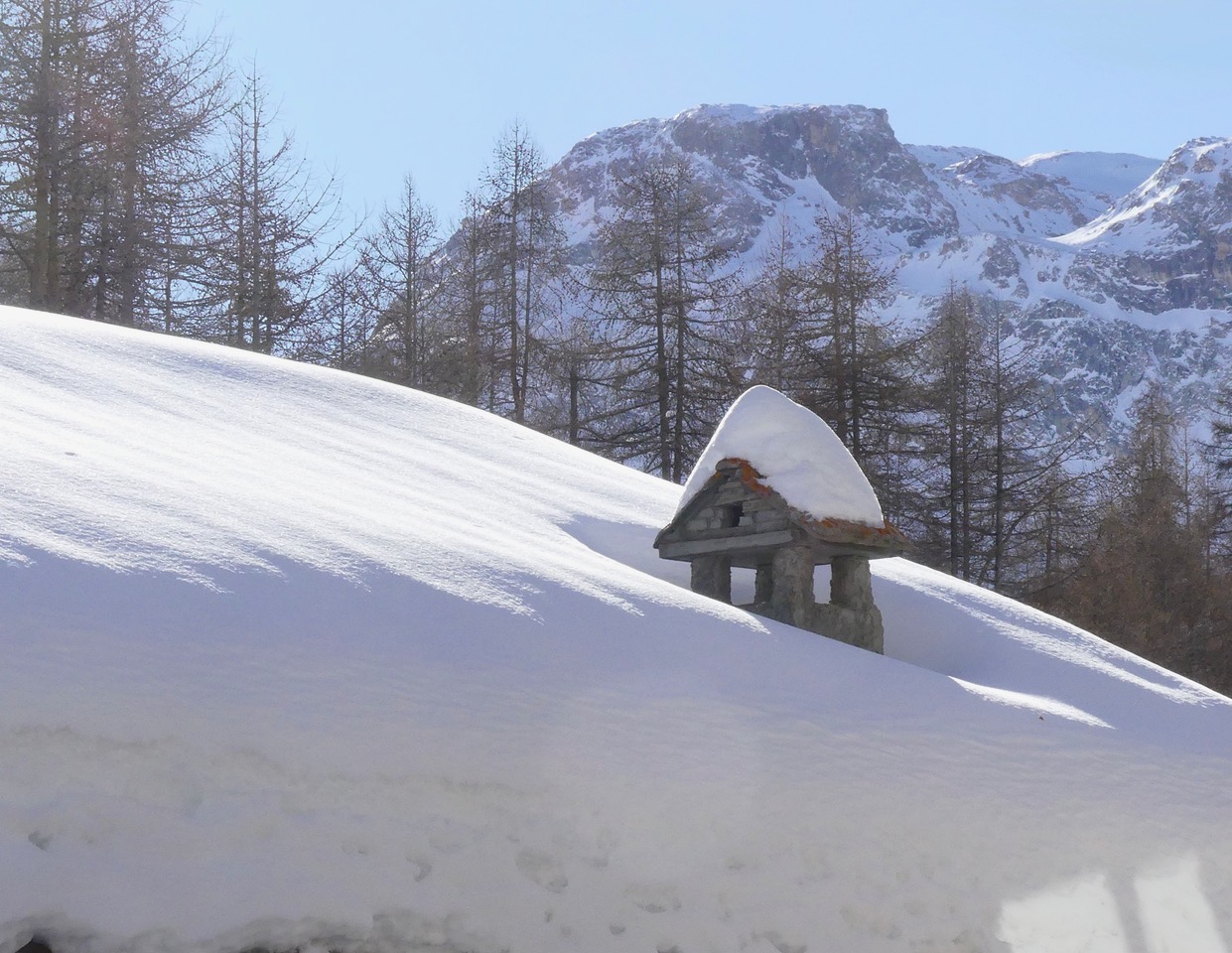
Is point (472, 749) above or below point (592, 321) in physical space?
below

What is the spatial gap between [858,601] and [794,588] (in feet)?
2.03

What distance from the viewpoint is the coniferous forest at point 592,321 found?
16.9 meters

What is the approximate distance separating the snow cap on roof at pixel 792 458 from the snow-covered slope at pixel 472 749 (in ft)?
3.57

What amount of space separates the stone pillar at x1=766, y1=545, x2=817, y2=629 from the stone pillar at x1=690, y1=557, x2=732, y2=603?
0.56 metres

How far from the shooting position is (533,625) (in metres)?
4.87

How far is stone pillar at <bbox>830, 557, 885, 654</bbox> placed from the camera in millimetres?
7160

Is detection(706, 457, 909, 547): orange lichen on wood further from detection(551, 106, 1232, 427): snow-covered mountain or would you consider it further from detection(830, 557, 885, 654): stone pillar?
detection(551, 106, 1232, 427): snow-covered mountain

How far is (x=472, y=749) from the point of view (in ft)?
13.6

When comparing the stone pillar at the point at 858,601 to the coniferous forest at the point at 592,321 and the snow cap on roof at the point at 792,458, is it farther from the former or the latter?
the coniferous forest at the point at 592,321

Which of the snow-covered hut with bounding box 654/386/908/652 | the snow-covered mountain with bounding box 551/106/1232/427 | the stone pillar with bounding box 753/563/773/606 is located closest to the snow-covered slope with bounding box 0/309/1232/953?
the snow-covered hut with bounding box 654/386/908/652

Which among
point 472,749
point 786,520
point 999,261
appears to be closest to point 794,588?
point 786,520

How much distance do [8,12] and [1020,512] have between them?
1798 cm

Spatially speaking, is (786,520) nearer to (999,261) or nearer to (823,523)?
(823,523)

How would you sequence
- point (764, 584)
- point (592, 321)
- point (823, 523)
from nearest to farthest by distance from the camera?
point (823, 523), point (764, 584), point (592, 321)
